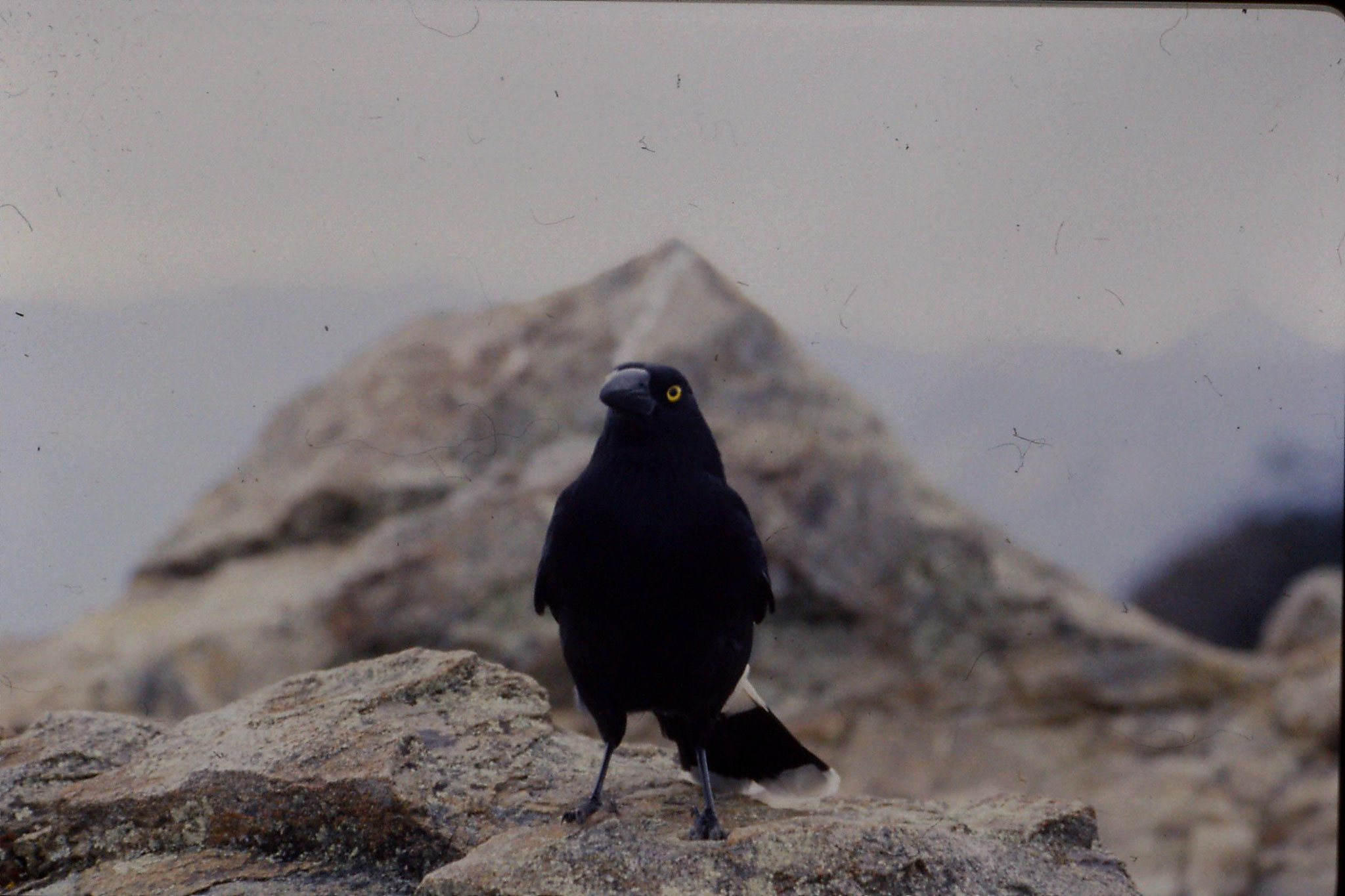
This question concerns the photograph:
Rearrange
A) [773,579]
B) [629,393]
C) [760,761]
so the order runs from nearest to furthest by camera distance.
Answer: [629,393], [760,761], [773,579]

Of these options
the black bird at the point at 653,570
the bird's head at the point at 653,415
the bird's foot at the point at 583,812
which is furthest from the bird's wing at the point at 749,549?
the bird's foot at the point at 583,812

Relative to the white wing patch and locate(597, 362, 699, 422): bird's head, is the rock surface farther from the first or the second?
locate(597, 362, 699, 422): bird's head

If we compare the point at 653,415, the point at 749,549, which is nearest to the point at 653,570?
the point at 749,549

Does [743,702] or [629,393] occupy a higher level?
[629,393]

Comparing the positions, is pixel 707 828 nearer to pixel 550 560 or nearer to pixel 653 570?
pixel 653 570

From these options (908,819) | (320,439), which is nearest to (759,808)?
(908,819)

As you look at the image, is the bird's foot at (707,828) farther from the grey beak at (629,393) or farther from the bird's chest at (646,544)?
the grey beak at (629,393)
